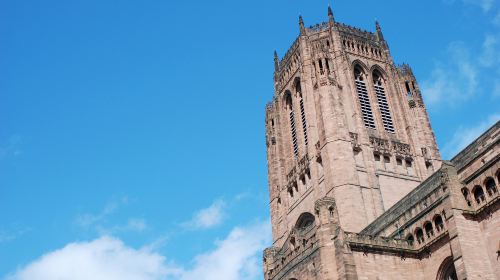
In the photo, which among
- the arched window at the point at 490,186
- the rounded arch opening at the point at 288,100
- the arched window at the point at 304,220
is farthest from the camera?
the rounded arch opening at the point at 288,100

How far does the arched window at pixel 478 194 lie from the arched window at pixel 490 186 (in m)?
0.39

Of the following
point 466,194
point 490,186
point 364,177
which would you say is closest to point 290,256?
point 466,194

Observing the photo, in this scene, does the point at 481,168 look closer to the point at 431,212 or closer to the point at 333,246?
the point at 431,212

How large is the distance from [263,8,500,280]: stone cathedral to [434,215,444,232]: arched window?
0.09 metres

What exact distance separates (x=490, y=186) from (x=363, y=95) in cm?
2599

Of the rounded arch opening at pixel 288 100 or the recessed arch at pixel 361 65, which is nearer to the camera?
the recessed arch at pixel 361 65

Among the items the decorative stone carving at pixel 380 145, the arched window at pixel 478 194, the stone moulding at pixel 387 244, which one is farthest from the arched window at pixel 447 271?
the decorative stone carving at pixel 380 145

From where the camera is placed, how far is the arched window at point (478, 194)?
27.9m

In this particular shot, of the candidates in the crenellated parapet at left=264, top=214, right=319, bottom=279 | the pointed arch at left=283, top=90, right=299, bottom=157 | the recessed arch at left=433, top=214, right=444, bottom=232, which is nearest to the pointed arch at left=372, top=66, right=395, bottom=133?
the pointed arch at left=283, top=90, right=299, bottom=157

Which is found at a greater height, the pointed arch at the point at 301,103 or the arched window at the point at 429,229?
the pointed arch at the point at 301,103

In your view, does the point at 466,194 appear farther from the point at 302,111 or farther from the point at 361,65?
the point at 361,65

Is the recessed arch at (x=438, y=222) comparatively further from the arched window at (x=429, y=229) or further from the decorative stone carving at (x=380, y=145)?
the decorative stone carving at (x=380, y=145)

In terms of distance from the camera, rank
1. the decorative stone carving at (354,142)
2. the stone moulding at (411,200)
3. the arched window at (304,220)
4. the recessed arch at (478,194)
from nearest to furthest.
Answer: the recessed arch at (478,194) → the stone moulding at (411,200) → the decorative stone carving at (354,142) → the arched window at (304,220)

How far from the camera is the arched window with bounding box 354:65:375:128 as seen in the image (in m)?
51.1
